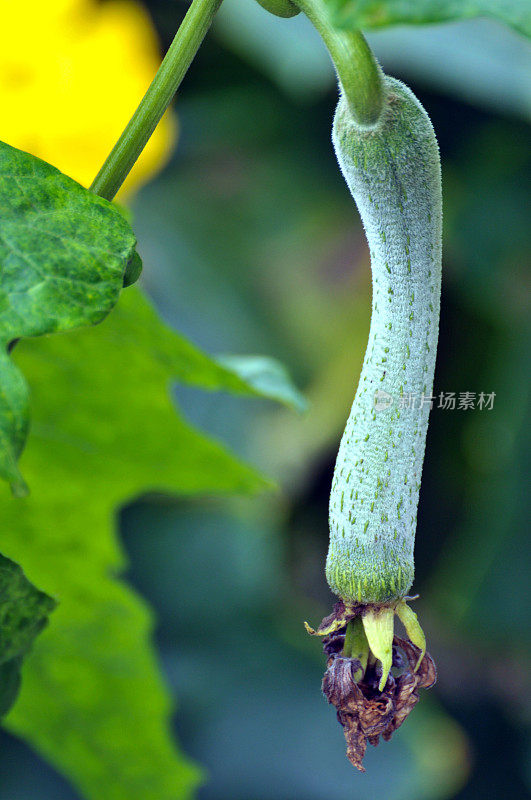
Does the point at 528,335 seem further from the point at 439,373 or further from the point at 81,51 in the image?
the point at 81,51

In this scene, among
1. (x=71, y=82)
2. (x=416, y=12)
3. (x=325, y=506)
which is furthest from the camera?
(x=325, y=506)

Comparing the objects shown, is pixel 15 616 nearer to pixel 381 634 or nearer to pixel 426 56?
pixel 381 634

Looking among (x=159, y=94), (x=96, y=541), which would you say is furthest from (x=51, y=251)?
(x=96, y=541)

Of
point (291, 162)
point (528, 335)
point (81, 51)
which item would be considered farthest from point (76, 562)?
point (291, 162)

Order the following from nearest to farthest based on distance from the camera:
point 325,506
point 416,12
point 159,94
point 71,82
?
point 416,12 → point 159,94 → point 71,82 → point 325,506

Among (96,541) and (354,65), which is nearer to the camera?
(354,65)
